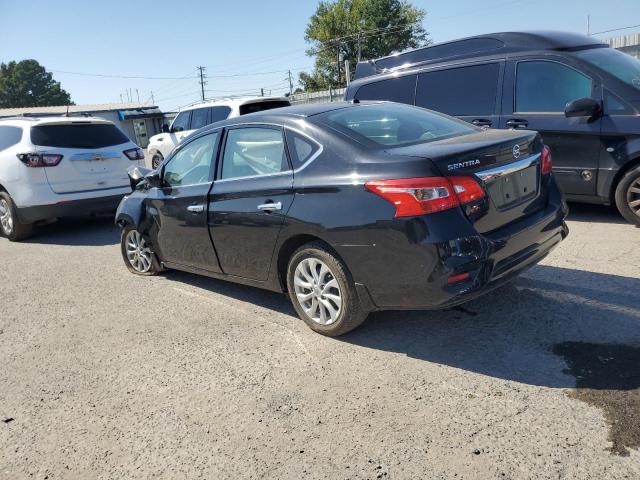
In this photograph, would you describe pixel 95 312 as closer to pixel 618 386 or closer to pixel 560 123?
pixel 618 386

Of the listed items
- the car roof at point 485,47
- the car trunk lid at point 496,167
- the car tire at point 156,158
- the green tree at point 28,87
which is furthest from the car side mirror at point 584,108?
the green tree at point 28,87

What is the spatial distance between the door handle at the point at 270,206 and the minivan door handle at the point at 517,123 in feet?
12.5

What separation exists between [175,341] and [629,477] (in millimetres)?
3010

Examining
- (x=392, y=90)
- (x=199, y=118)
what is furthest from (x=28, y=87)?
(x=392, y=90)

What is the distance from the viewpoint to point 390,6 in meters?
71.6

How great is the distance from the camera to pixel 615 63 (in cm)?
600

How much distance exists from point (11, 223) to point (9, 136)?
1.30 m

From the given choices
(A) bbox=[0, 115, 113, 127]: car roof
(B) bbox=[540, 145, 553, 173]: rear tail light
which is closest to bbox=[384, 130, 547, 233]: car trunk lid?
(B) bbox=[540, 145, 553, 173]: rear tail light

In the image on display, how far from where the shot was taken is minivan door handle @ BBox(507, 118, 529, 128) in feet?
20.7

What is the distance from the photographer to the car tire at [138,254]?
18.3ft

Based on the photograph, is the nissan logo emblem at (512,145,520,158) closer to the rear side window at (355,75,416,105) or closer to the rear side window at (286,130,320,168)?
the rear side window at (286,130,320,168)

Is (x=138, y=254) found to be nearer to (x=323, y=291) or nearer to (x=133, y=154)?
(x=323, y=291)

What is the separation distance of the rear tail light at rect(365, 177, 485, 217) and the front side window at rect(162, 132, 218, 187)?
6.66 feet

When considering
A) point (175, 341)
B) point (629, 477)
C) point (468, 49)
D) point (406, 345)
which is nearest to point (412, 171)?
point (406, 345)
